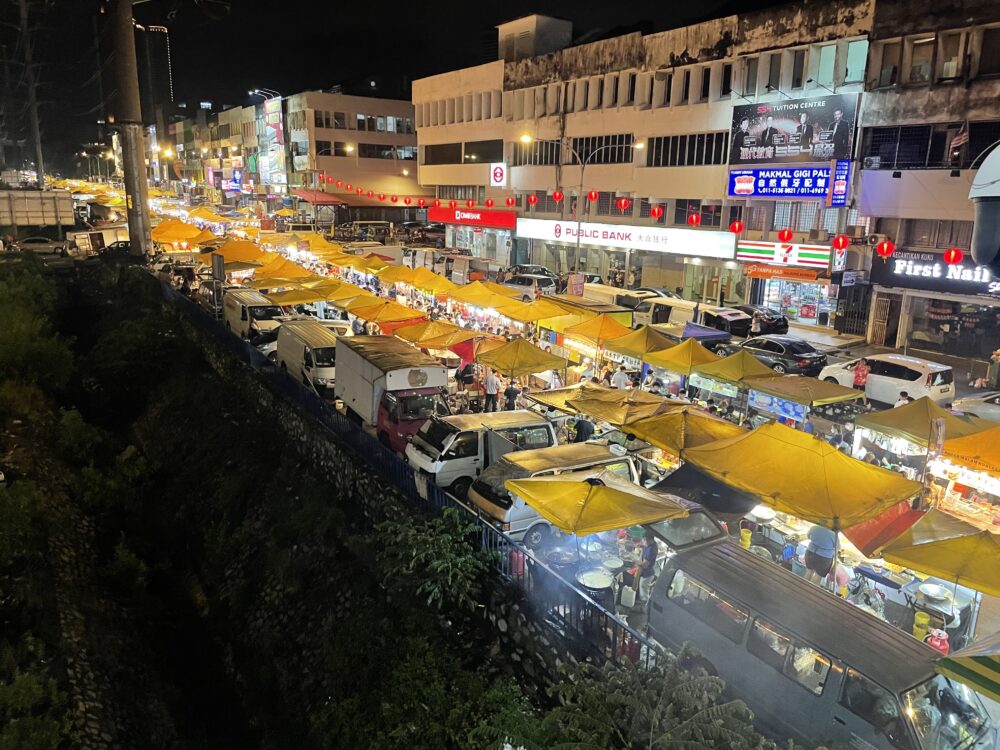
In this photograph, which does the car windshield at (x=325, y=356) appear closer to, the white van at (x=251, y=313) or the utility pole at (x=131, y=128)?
the white van at (x=251, y=313)

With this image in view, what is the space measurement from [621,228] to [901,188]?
1474 cm

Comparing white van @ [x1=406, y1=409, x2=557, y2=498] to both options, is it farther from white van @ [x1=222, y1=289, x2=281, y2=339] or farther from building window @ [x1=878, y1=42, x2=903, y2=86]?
building window @ [x1=878, y1=42, x2=903, y2=86]

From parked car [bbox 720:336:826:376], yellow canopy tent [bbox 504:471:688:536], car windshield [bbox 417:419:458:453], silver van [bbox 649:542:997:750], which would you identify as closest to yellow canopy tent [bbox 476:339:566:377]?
car windshield [bbox 417:419:458:453]

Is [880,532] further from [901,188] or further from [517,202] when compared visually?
[517,202]

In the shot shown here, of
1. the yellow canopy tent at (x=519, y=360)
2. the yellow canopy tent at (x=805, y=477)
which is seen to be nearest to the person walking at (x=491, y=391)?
the yellow canopy tent at (x=519, y=360)

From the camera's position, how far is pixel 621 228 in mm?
38844

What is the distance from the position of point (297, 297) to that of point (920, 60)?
24.9 metres

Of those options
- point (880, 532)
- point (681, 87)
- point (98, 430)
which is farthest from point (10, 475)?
point (681, 87)

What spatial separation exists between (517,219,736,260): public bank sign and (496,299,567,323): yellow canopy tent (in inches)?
607

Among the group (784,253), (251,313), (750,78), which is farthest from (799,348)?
(251,313)

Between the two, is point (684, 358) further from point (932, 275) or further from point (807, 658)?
point (932, 275)

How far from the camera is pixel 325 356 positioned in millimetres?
19750

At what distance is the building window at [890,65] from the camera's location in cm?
2731

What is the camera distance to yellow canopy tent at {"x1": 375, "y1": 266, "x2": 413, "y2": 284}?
2779cm
